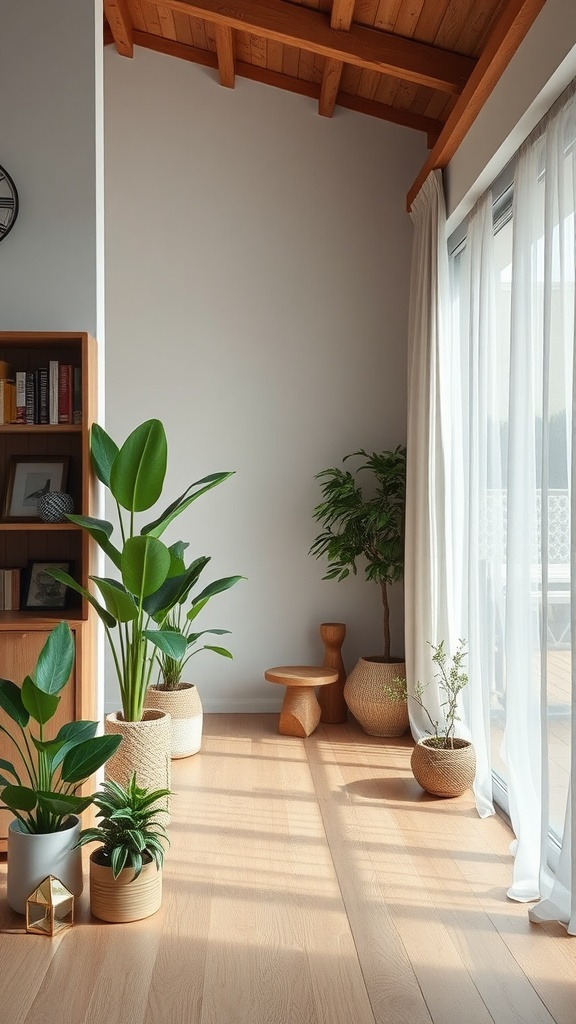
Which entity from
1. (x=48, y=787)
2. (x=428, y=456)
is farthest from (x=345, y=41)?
(x=48, y=787)

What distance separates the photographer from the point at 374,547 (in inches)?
191

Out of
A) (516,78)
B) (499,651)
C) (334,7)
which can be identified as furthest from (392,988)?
(334,7)

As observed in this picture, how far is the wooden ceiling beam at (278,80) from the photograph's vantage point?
503cm

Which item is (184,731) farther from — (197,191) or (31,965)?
(197,191)

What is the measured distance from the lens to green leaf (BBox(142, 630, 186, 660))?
2977 millimetres

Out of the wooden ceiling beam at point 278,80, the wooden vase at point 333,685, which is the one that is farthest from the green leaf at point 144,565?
the wooden ceiling beam at point 278,80

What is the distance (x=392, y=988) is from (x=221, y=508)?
3.26m

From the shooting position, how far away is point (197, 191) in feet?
16.8

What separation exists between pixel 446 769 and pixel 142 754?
3.97 ft

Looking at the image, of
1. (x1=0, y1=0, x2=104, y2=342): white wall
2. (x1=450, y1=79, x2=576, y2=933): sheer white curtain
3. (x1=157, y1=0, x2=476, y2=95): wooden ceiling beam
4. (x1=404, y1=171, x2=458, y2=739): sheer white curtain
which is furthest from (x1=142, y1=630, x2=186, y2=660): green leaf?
(x1=157, y1=0, x2=476, y2=95): wooden ceiling beam

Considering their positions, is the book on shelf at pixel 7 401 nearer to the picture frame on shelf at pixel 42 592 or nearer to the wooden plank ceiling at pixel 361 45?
the picture frame on shelf at pixel 42 592

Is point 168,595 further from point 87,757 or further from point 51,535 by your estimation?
point 87,757

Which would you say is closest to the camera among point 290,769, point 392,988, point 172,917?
point 392,988

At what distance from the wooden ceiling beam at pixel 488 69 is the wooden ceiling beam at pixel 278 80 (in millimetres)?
921
